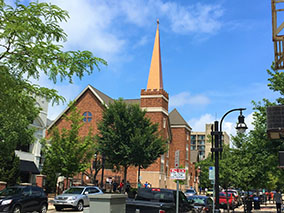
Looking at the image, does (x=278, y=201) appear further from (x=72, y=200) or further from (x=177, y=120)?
(x=177, y=120)

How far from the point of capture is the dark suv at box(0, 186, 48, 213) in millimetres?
15898

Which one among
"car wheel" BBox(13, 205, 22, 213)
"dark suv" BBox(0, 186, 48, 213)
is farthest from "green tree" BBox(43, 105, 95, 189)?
"car wheel" BBox(13, 205, 22, 213)

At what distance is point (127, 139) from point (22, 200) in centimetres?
2353

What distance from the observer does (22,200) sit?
1677cm

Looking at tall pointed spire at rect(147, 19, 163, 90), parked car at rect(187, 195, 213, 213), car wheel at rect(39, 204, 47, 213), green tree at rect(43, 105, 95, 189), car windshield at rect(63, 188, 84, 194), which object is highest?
tall pointed spire at rect(147, 19, 163, 90)

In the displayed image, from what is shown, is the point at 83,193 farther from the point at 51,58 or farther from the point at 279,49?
the point at 279,49

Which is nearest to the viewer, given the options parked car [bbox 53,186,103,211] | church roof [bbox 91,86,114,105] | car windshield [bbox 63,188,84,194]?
parked car [bbox 53,186,103,211]

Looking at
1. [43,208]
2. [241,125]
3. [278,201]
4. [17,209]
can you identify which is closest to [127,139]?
[278,201]

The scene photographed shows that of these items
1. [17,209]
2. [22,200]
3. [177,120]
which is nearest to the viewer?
[17,209]

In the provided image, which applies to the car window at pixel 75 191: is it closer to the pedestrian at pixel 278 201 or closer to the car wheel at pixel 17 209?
the car wheel at pixel 17 209

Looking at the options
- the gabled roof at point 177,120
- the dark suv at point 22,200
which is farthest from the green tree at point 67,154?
the gabled roof at point 177,120

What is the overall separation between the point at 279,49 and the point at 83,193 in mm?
17813

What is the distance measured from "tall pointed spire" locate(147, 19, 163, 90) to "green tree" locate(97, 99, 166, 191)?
16397mm

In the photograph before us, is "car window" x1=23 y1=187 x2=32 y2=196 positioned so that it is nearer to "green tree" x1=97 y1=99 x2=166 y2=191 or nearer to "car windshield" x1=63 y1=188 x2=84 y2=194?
"car windshield" x1=63 y1=188 x2=84 y2=194
